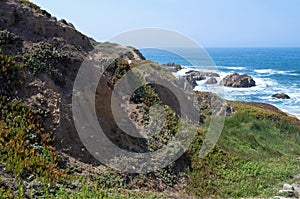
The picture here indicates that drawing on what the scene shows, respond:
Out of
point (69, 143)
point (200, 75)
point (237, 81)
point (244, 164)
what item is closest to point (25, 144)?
point (69, 143)

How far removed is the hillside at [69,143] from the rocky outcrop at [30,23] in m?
0.04

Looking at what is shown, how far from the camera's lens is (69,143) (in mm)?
12367

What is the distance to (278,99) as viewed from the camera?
58.8 m

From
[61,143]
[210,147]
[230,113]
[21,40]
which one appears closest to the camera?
[61,143]

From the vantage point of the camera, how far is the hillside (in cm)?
980

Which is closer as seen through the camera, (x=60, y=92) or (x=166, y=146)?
(x=60, y=92)

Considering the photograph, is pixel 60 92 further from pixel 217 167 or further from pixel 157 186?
pixel 217 167

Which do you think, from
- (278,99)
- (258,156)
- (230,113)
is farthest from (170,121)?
(278,99)

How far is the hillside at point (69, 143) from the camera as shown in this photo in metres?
9.80

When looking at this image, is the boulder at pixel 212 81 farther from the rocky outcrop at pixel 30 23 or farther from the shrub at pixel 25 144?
the shrub at pixel 25 144

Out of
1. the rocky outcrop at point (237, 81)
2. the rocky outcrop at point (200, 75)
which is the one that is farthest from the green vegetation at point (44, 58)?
the rocky outcrop at point (237, 81)

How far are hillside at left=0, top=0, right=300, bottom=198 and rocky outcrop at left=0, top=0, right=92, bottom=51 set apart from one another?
1.7 inches

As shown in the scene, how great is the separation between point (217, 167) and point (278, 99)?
47666 mm

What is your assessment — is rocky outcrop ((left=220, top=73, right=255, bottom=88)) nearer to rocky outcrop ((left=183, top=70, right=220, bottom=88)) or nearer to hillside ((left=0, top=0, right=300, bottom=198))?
rocky outcrop ((left=183, top=70, right=220, bottom=88))
